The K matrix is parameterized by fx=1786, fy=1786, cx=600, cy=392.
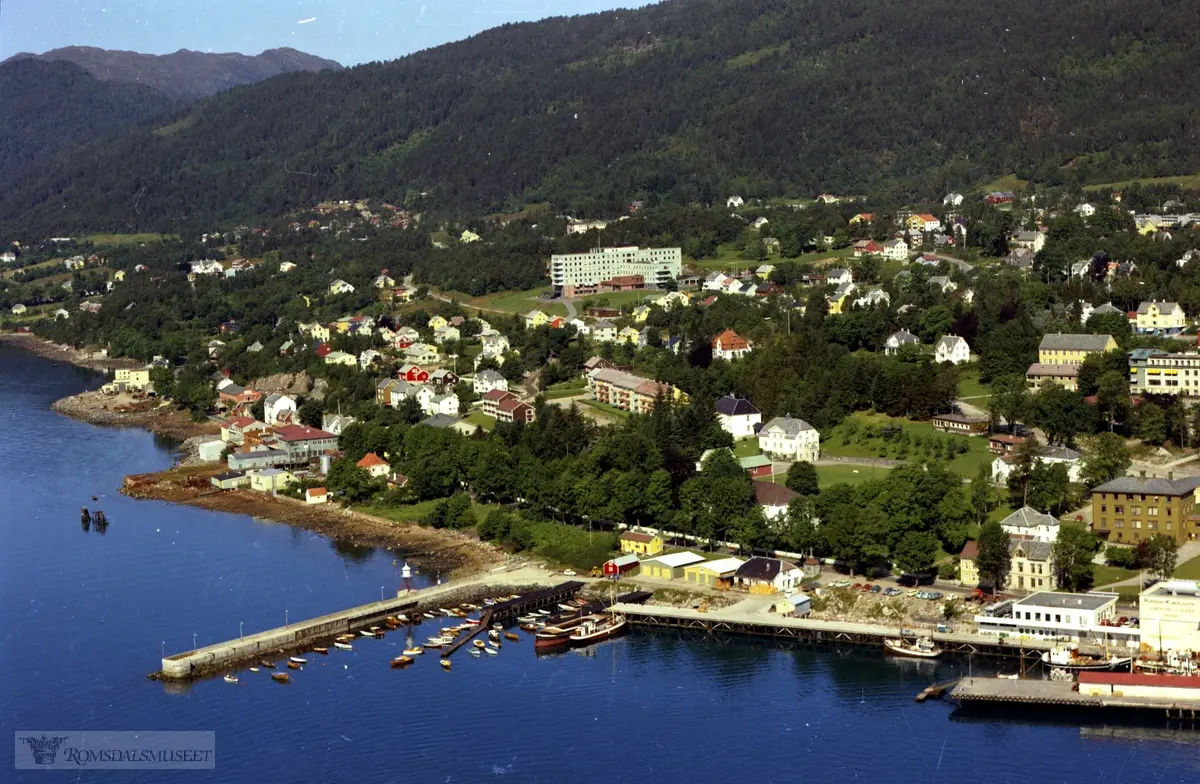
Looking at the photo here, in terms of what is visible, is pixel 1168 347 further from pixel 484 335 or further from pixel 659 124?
pixel 659 124

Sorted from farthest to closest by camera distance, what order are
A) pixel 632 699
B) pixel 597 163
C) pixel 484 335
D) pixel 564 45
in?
1. pixel 564 45
2. pixel 597 163
3. pixel 484 335
4. pixel 632 699

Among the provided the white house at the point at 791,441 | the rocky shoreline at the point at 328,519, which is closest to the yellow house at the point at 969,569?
the white house at the point at 791,441

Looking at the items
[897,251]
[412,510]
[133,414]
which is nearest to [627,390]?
[412,510]

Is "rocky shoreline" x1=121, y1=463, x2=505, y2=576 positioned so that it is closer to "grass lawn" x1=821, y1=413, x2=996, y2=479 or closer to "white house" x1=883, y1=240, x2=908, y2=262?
"grass lawn" x1=821, y1=413, x2=996, y2=479

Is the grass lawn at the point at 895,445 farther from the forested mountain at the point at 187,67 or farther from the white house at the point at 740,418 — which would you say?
the forested mountain at the point at 187,67

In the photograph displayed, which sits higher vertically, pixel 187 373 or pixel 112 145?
pixel 112 145

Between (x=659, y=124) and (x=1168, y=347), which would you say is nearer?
(x=1168, y=347)

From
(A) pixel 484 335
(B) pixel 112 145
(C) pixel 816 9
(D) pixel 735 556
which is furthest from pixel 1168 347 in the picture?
(B) pixel 112 145

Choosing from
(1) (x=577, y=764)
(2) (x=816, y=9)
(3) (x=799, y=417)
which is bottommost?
(1) (x=577, y=764)
